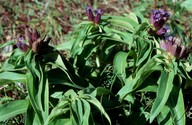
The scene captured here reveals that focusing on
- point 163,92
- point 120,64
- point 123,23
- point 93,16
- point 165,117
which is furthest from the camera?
point 123,23

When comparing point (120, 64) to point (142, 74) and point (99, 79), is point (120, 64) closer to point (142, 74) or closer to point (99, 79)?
point (99, 79)

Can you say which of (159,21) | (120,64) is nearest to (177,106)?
(120,64)

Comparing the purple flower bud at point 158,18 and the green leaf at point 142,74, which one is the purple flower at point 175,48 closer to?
the green leaf at point 142,74

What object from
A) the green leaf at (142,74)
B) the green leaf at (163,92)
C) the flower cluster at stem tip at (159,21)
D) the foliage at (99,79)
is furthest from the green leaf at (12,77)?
the flower cluster at stem tip at (159,21)

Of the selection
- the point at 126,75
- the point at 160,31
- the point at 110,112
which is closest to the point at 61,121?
the point at 110,112

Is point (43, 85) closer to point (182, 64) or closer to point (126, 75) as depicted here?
point (126, 75)
